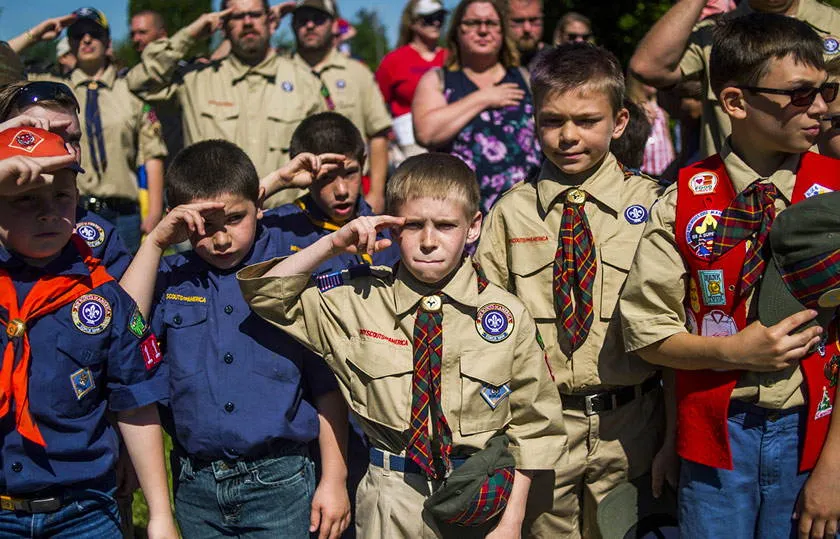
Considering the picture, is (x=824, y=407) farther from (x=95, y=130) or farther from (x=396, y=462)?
(x=95, y=130)

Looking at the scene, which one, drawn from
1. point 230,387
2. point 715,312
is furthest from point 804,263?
point 230,387

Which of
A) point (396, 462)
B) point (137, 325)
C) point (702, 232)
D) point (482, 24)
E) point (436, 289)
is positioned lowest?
point (396, 462)

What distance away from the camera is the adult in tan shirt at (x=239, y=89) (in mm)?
6379

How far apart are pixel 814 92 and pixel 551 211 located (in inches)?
43.0

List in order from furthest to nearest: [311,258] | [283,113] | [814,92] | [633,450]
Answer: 1. [283,113]
2. [633,450]
3. [311,258]
4. [814,92]

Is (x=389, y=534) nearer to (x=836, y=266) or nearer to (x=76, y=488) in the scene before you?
(x=76, y=488)

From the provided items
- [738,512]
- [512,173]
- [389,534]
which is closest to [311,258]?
[389,534]

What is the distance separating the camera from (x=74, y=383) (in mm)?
3127

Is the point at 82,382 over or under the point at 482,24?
under

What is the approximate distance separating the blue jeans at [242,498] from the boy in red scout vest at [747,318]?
1.42 metres

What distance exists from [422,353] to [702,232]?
41.7 inches

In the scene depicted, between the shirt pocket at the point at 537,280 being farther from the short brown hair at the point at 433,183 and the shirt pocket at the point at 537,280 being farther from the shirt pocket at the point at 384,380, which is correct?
the shirt pocket at the point at 384,380

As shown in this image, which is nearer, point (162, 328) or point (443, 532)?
point (443, 532)

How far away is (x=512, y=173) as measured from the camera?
537 cm
